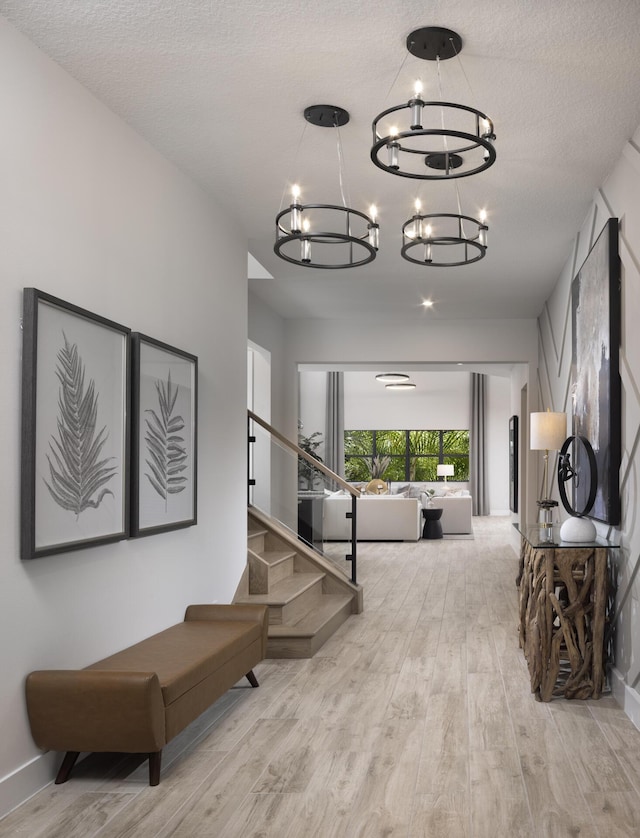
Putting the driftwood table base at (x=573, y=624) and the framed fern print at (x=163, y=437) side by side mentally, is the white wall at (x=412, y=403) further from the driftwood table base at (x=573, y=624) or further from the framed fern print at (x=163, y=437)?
the driftwood table base at (x=573, y=624)

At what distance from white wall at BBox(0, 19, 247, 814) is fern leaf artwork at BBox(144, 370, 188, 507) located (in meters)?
0.26

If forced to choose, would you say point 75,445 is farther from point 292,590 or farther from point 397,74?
point 292,590

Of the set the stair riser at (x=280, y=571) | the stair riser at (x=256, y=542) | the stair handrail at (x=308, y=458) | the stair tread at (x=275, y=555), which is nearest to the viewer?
the stair riser at (x=280, y=571)

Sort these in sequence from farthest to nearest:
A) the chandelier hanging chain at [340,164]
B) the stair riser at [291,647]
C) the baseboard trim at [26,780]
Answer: the stair riser at [291,647], the chandelier hanging chain at [340,164], the baseboard trim at [26,780]

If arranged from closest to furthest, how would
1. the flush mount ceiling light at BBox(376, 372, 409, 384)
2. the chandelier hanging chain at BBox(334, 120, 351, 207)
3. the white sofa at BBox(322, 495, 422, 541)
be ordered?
the chandelier hanging chain at BBox(334, 120, 351, 207) < the white sofa at BBox(322, 495, 422, 541) < the flush mount ceiling light at BBox(376, 372, 409, 384)

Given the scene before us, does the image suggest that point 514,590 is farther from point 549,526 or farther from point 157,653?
point 157,653

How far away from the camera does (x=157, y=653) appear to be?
3572 mm

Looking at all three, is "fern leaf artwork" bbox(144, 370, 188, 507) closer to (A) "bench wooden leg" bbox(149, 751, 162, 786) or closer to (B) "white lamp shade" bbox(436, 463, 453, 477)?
(A) "bench wooden leg" bbox(149, 751, 162, 786)

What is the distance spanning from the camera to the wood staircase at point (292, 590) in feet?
17.0

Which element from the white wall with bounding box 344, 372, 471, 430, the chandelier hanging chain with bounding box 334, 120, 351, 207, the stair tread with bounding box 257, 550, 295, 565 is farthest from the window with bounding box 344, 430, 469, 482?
the chandelier hanging chain with bounding box 334, 120, 351, 207

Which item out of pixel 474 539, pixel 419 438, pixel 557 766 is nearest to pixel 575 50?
pixel 557 766

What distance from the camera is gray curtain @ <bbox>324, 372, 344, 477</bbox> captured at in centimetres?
1756

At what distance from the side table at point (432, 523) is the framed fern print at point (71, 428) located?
9607mm

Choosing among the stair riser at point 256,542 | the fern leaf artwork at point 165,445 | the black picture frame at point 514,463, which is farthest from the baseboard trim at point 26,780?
the black picture frame at point 514,463
